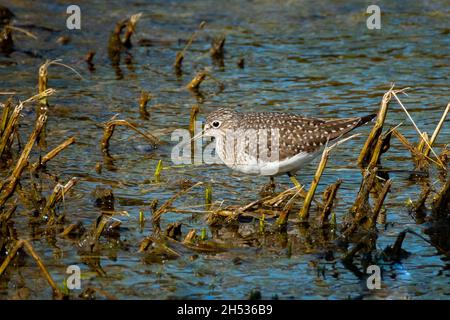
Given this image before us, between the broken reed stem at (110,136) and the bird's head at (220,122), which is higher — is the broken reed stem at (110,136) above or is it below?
below

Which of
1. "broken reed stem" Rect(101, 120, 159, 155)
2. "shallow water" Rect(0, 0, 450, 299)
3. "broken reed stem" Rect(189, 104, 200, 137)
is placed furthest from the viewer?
"broken reed stem" Rect(189, 104, 200, 137)

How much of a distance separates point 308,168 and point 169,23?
682 centimetres

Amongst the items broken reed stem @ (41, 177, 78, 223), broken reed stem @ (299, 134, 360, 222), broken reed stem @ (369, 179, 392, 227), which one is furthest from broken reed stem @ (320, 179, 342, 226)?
broken reed stem @ (41, 177, 78, 223)

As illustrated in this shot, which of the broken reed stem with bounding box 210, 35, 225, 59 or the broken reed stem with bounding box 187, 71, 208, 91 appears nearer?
the broken reed stem with bounding box 187, 71, 208, 91

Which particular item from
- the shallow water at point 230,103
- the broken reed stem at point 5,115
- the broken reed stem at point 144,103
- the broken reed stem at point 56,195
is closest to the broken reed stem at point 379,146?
the shallow water at point 230,103

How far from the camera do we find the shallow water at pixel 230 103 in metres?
8.12

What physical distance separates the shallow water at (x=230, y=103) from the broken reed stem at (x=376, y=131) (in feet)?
0.70

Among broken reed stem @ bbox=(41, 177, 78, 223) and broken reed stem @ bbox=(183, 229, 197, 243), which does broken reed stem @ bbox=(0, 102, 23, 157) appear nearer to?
broken reed stem @ bbox=(41, 177, 78, 223)

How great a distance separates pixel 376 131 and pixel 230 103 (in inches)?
140

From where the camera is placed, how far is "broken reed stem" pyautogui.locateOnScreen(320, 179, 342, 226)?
8.88 meters

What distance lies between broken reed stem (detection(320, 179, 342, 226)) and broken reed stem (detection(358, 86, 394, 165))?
1404 mm

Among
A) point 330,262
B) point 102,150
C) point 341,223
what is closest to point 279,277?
point 330,262

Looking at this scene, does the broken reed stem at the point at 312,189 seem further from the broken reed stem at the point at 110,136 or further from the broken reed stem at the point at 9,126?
the broken reed stem at the point at 9,126

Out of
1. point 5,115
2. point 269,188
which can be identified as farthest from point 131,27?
point 269,188
